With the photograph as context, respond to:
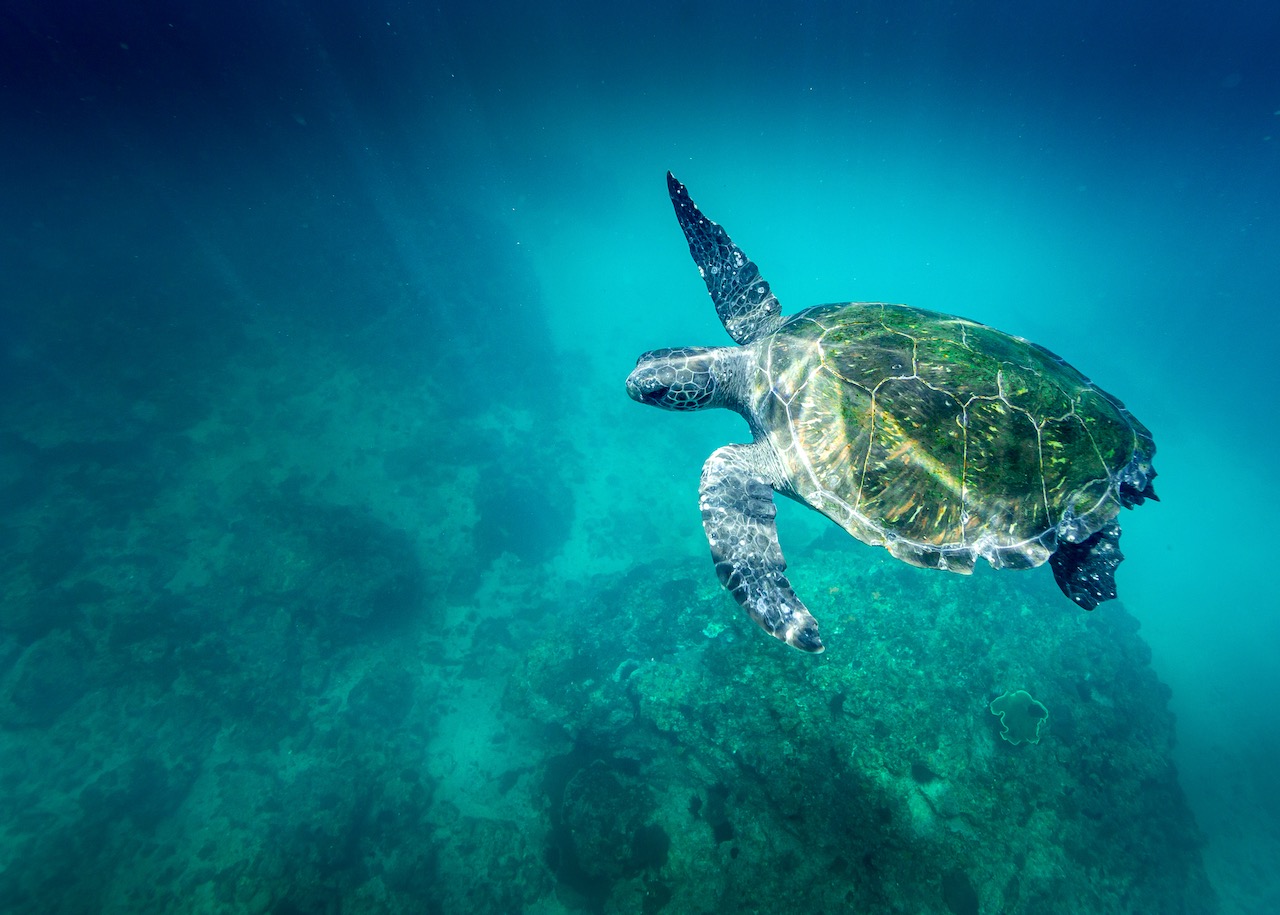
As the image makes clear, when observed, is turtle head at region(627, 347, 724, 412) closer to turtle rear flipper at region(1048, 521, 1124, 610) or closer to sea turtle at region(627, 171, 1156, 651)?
sea turtle at region(627, 171, 1156, 651)

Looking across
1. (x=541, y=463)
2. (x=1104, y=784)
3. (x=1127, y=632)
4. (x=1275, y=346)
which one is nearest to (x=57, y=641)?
(x=541, y=463)

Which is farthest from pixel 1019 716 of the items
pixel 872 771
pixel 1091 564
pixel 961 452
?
pixel 961 452

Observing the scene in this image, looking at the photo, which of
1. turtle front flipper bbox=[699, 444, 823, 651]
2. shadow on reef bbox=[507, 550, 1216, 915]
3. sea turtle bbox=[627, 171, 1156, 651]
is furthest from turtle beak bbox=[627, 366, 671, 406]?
shadow on reef bbox=[507, 550, 1216, 915]

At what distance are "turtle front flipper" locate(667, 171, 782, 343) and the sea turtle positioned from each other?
1.52 meters

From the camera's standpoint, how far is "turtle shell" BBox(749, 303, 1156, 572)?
3.33 meters

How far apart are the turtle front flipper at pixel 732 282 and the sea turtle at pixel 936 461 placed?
59.7 inches


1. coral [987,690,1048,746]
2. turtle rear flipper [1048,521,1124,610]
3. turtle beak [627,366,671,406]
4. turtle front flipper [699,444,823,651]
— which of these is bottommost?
coral [987,690,1048,746]

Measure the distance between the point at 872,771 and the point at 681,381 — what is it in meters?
5.28

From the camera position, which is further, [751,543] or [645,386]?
[645,386]

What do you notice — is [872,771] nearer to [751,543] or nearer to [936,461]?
[751,543]

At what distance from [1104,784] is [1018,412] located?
6887 mm

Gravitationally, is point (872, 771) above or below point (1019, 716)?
above

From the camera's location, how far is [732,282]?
5672 millimetres

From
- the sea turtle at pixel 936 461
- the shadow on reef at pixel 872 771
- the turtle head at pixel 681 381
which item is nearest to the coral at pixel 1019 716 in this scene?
the shadow on reef at pixel 872 771
